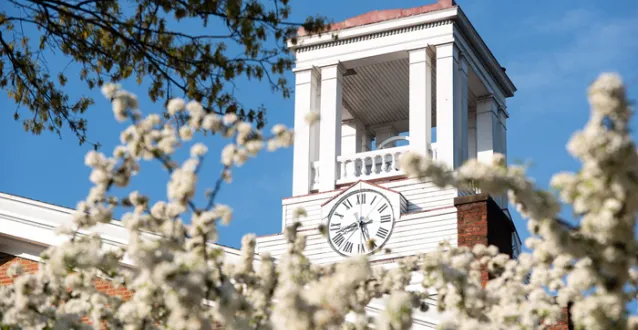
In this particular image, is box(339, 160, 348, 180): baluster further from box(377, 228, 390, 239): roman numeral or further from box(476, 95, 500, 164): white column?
box(476, 95, 500, 164): white column

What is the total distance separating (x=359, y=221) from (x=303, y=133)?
3387mm

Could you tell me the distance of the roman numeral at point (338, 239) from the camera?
26.5 meters

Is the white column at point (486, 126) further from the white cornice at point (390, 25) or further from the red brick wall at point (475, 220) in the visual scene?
the red brick wall at point (475, 220)

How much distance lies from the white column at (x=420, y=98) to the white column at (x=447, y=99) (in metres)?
0.22

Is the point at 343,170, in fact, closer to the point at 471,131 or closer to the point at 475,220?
the point at 471,131

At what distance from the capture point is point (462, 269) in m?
7.80

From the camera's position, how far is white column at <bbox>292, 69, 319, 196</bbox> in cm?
2894

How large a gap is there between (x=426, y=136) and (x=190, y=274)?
2227cm

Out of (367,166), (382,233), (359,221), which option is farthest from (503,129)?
(359,221)

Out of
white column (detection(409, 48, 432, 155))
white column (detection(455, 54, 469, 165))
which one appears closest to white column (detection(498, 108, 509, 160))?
white column (detection(455, 54, 469, 165))

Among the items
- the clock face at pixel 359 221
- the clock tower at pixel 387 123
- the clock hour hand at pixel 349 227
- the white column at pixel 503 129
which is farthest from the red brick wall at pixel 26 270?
the white column at pixel 503 129

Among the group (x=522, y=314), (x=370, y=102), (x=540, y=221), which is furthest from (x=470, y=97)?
(x=540, y=221)

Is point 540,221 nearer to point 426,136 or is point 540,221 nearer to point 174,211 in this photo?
point 174,211

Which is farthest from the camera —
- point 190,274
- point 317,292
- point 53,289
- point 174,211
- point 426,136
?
point 426,136
